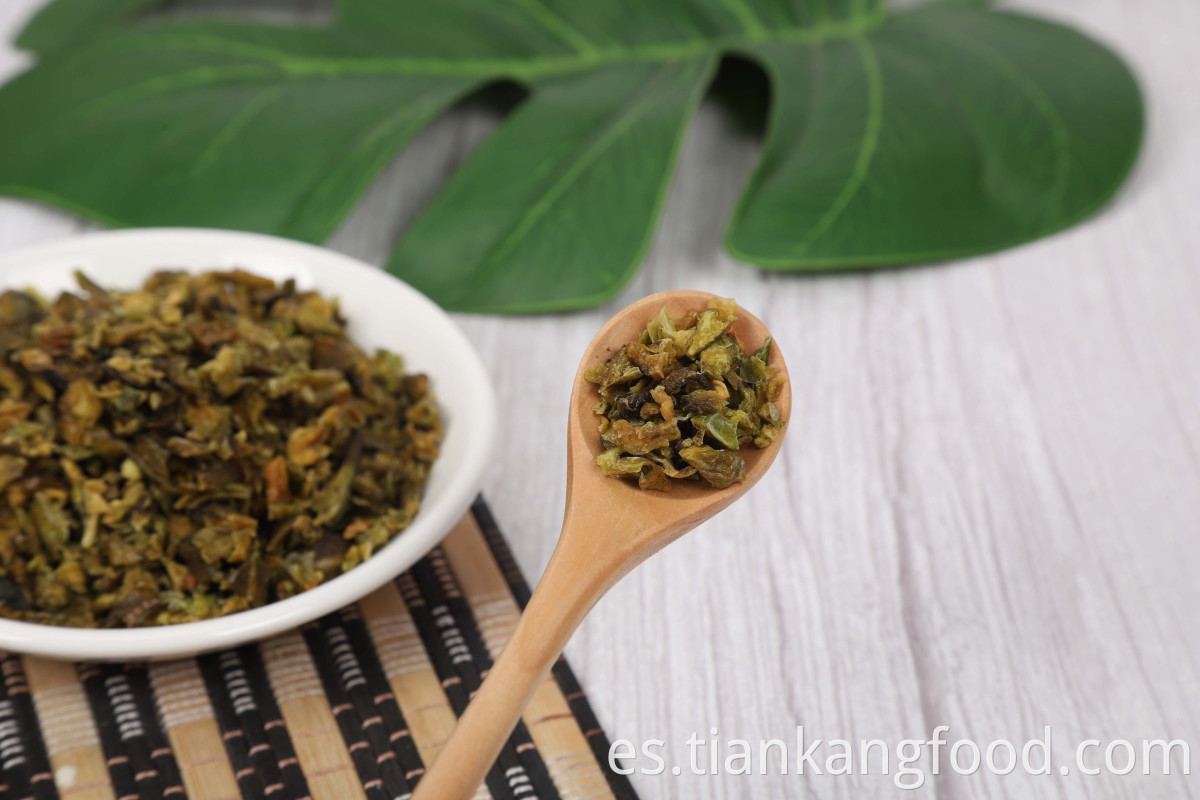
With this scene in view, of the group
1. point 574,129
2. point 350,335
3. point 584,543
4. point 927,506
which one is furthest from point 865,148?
point 584,543

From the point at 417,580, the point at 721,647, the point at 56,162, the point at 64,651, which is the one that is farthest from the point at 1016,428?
the point at 56,162

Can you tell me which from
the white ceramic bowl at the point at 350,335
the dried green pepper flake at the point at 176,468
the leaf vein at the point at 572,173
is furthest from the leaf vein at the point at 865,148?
the dried green pepper flake at the point at 176,468

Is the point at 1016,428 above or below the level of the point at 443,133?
below

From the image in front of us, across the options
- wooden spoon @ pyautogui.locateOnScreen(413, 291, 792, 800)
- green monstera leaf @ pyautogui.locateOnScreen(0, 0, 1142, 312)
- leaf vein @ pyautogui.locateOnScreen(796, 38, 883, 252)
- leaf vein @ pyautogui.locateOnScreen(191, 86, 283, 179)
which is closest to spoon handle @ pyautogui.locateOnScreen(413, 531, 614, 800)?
wooden spoon @ pyautogui.locateOnScreen(413, 291, 792, 800)

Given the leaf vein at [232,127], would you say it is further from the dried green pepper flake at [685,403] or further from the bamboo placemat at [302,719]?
the dried green pepper flake at [685,403]

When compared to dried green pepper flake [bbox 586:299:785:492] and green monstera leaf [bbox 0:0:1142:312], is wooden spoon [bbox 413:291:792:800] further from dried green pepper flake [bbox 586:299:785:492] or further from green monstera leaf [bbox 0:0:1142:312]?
green monstera leaf [bbox 0:0:1142:312]

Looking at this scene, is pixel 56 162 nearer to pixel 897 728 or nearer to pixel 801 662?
pixel 801 662
